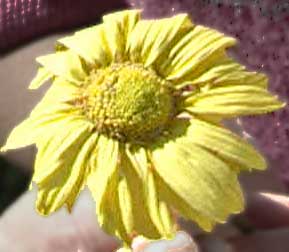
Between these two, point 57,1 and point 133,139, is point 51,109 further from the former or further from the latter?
point 57,1

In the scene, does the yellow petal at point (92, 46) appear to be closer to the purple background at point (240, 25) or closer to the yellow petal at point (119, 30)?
the yellow petal at point (119, 30)

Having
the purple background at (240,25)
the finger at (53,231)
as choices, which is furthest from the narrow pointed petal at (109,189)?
the purple background at (240,25)

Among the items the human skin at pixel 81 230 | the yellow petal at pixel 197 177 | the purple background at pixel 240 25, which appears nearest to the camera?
the yellow petal at pixel 197 177

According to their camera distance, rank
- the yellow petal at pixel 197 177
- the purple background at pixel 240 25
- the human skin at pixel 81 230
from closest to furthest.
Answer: the yellow petal at pixel 197 177 < the human skin at pixel 81 230 < the purple background at pixel 240 25

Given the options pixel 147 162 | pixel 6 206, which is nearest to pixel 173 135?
pixel 147 162

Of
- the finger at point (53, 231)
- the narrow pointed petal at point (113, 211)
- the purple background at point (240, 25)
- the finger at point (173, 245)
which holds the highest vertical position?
the narrow pointed petal at point (113, 211)

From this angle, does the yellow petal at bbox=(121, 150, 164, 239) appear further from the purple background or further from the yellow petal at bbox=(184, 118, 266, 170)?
the purple background
